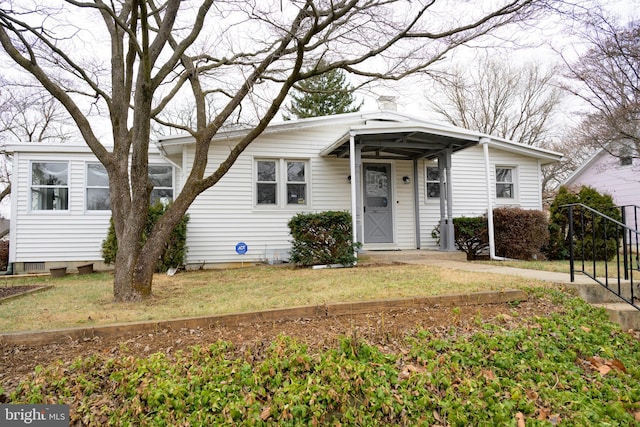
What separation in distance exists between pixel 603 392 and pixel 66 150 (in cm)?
1121

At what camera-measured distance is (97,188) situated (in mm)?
9438

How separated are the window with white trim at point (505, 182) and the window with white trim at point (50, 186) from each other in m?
12.3

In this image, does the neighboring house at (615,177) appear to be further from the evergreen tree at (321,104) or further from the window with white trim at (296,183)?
the evergreen tree at (321,104)

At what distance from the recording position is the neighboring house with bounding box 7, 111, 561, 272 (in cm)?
894

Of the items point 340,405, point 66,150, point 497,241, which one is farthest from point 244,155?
point 340,405

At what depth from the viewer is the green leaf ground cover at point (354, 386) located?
2398mm

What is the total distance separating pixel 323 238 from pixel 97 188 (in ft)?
20.9

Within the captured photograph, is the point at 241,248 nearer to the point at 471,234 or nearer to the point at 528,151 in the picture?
the point at 471,234

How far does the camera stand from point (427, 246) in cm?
1021

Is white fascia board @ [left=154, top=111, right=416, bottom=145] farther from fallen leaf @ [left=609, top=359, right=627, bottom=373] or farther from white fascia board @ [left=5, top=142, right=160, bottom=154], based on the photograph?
fallen leaf @ [left=609, top=359, right=627, bottom=373]

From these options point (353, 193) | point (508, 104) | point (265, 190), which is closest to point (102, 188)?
point (265, 190)

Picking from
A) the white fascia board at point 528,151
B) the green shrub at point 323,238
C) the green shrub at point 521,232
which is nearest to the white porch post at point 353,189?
the green shrub at point 323,238

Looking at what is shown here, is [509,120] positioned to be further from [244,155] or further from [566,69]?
[244,155]

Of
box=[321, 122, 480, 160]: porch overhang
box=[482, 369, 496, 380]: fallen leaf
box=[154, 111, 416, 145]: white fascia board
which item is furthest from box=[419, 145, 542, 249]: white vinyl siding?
box=[482, 369, 496, 380]: fallen leaf
